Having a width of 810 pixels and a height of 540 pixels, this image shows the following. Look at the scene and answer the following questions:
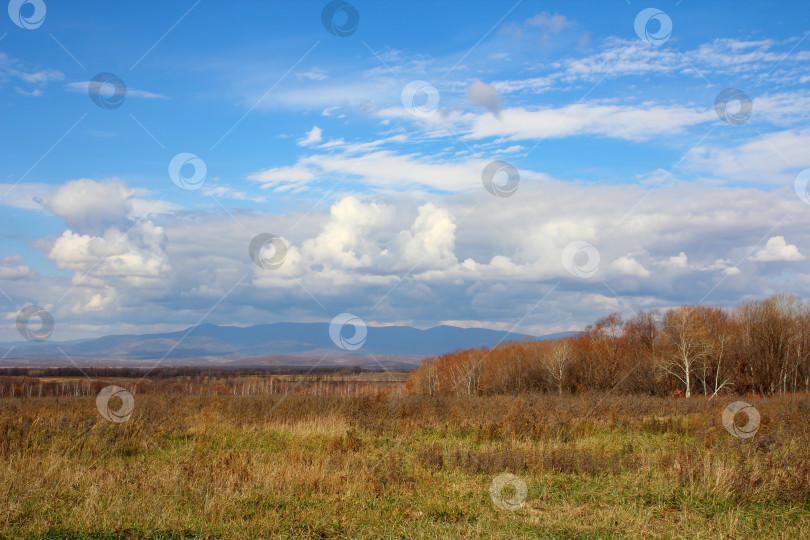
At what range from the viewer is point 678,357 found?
4975cm

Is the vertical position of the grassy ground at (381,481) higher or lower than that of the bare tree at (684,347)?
lower

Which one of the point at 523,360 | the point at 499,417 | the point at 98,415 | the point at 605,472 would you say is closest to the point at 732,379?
the point at 523,360

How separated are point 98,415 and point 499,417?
1023 centimetres

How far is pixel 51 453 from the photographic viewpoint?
10.1 m

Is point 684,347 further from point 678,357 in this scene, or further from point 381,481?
point 381,481

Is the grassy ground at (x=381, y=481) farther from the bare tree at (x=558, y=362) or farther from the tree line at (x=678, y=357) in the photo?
the bare tree at (x=558, y=362)

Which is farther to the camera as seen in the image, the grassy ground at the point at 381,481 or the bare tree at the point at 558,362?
the bare tree at the point at 558,362

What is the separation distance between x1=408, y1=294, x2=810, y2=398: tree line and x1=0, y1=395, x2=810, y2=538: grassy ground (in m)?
27.8

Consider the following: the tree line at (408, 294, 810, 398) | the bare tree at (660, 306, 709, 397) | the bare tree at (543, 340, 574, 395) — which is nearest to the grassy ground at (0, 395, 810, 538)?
the tree line at (408, 294, 810, 398)

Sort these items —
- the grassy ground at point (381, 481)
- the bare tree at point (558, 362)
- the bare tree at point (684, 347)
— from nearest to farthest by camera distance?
the grassy ground at point (381, 481) → the bare tree at point (684, 347) → the bare tree at point (558, 362)

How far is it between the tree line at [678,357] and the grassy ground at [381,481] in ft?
91.3

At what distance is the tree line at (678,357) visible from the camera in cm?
5100

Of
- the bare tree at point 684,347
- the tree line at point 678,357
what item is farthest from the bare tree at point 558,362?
the bare tree at point 684,347

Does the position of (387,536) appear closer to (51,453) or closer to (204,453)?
(204,453)
